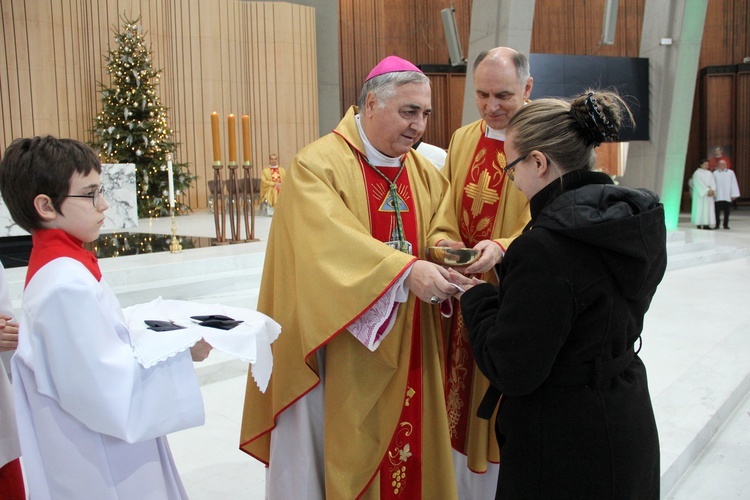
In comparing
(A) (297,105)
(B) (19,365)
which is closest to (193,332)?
(B) (19,365)

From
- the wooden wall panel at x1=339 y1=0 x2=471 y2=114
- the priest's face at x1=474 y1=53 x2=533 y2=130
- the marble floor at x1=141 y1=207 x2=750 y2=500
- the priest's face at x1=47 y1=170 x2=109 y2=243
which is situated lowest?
the marble floor at x1=141 y1=207 x2=750 y2=500

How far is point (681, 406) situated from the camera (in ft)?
12.9

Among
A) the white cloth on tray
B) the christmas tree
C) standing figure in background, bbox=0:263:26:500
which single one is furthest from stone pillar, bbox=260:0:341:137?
the white cloth on tray

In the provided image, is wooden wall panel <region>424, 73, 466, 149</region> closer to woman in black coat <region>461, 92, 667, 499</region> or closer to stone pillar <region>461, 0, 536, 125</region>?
stone pillar <region>461, 0, 536, 125</region>

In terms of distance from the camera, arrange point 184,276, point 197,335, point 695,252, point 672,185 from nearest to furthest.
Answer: point 197,335 < point 184,276 < point 695,252 < point 672,185

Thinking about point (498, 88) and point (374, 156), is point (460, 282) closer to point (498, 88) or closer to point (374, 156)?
point (374, 156)

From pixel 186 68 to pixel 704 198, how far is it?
36.4 ft

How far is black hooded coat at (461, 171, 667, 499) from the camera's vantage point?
1.45m

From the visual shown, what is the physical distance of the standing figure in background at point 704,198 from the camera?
44.9 feet

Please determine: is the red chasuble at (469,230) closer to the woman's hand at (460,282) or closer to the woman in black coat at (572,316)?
the woman's hand at (460,282)

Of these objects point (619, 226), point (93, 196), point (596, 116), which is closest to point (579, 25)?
point (596, 116)

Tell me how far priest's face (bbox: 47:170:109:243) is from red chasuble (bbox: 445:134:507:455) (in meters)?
1.32

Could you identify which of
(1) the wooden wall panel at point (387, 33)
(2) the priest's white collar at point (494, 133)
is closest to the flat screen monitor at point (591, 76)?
(1) the wooden wall panel at point (387, 33)

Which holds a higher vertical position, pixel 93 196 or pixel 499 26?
pixel 499 26
